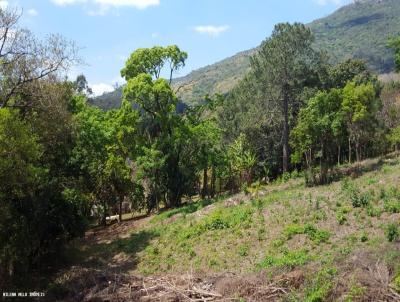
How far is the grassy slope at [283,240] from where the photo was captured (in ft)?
39.0

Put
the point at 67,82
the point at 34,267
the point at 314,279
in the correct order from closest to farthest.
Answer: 1. the point at 314,279
2. the point at 34,267
3. the point at 67,82

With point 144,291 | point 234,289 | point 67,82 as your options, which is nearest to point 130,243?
point 67,82

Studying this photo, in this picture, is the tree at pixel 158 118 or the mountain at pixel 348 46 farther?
the mountain at pixel 348 46

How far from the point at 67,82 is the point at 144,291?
35.4 feet

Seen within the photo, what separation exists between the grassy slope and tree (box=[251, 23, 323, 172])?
1068 cm

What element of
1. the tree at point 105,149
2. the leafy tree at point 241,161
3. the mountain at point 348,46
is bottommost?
the leafy tree at point 241,161

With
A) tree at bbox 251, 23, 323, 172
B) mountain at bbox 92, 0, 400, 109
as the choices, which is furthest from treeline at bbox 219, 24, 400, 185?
mountain at bbox 92, 0, 400, 109

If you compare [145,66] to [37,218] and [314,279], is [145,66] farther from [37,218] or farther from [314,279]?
[314,279]

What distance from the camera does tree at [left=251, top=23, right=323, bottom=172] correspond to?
3173 cm

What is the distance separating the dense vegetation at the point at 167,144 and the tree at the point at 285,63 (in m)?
0.09

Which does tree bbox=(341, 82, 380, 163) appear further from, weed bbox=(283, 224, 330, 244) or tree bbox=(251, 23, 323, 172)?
weed bbox=(283, 224, 330, 244)

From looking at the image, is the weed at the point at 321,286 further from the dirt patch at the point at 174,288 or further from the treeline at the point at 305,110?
the treeline at the point at 305,110

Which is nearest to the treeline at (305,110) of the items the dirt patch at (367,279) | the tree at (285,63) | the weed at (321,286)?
the tree at (285,63)

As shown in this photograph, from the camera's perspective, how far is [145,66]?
29828 millimetres
